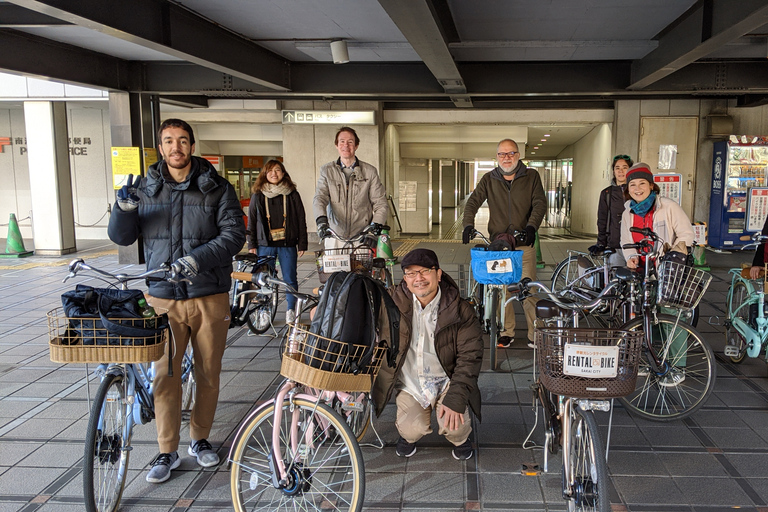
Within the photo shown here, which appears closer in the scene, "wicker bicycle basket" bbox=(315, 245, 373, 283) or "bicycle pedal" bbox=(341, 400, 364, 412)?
"bicycle pedal" bbox=(341, 400, 364, 412)

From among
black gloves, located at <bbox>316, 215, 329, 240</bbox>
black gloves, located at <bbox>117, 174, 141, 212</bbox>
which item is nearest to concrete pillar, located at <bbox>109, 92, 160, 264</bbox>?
black gloves, located at <bbox>316, 215, 329, 240</bbox>

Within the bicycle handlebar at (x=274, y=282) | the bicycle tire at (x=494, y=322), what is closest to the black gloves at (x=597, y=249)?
the bicycle tire at (x=494, y=322)

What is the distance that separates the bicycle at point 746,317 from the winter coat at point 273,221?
394 centimetres

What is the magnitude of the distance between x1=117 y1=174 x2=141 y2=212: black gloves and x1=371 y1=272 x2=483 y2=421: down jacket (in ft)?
4.64

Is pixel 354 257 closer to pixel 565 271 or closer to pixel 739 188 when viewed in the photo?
pixel 565 271

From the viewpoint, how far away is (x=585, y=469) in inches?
95.0

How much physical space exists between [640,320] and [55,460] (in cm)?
358

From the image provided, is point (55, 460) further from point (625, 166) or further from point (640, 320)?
point (625, 166)

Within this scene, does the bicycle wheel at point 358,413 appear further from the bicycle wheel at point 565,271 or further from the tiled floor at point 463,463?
the bicycle wheel at point 565,271

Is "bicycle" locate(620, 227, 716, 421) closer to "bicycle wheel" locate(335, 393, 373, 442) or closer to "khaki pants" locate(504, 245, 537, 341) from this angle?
"khaki pants" locate(504, 245, 537, 341)

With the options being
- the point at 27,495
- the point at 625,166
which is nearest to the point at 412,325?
the point at 27,495

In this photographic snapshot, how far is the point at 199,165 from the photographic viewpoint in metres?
3.16

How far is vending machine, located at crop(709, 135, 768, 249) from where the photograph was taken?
12.4 metres

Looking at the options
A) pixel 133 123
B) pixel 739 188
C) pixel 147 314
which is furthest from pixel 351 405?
pixel 739 188
